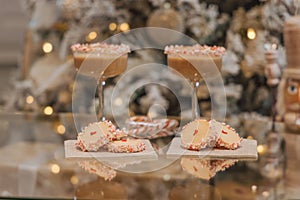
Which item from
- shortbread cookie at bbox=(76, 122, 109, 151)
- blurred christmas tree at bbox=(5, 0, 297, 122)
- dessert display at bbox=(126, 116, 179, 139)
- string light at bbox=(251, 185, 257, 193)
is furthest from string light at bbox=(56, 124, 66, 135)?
string light at bbox=(251, 185, 257, 193)

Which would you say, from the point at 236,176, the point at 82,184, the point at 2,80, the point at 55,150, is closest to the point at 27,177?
the point at 82,184

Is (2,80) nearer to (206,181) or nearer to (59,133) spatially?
(59,133)

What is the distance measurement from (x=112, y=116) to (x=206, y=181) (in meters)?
0.68

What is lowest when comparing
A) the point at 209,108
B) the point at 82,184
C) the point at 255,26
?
the point at 209,108

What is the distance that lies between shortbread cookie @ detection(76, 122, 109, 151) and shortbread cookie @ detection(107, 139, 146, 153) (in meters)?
0.01

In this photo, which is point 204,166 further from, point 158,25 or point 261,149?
point 158,25

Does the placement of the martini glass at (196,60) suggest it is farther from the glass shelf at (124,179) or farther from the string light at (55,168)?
the string light at (55,168)

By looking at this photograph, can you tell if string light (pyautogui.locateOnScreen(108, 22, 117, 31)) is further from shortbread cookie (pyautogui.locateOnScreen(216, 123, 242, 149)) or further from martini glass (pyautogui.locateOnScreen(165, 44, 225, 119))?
shortbread cookie (pyautogui.locateOnScreen(216, 123, 242, 149))

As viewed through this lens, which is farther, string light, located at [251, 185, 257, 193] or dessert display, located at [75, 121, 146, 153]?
dessert display, located at [75, 121, 146, 153]

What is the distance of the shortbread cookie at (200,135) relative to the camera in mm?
1178

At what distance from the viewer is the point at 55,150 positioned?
124 cm

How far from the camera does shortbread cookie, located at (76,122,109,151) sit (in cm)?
117

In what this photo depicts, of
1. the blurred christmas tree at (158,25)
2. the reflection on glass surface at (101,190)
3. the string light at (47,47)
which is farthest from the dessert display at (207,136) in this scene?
the string light at (47,47)

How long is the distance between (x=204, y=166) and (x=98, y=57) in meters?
0.40
